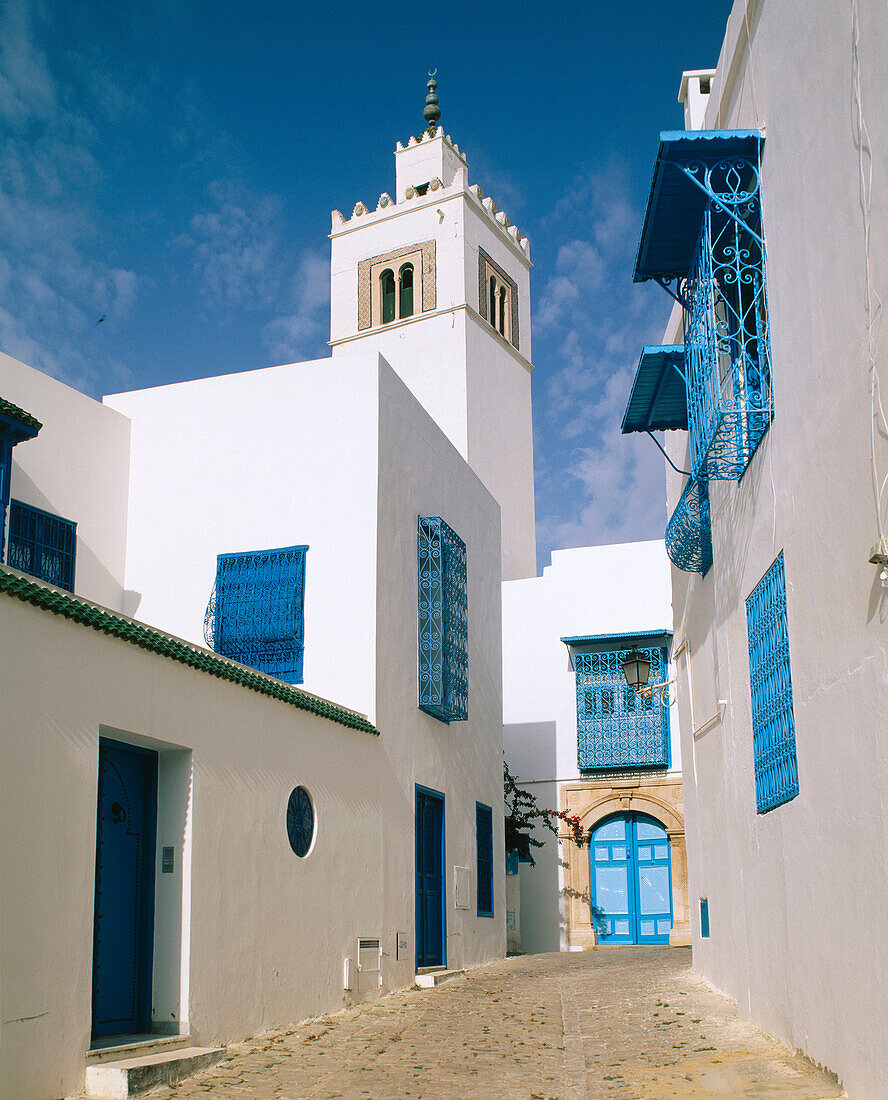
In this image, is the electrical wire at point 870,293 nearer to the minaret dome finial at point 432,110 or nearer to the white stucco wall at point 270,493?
the white stucco wall at point 270,493

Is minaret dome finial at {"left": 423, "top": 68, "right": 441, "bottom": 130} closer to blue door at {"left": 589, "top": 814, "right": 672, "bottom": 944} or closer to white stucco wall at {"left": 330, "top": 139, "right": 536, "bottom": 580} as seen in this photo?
white stucco wall at {"left": 330, "top": 139, "right": 536, "bottom": 580}

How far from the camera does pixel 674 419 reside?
10836 millimetres

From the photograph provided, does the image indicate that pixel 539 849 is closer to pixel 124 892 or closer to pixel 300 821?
pixel 300 821

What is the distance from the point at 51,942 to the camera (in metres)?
5.63

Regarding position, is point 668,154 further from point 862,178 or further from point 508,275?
point 508,275

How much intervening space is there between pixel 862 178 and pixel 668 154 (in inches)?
109

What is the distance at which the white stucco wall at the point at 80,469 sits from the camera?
10.7 meters

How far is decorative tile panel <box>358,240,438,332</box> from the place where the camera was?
974 inches

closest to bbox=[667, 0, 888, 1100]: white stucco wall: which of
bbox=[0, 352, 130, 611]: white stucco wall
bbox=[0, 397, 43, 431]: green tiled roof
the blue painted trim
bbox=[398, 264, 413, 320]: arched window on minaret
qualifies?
the blue painted trim

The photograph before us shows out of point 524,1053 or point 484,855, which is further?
point 484,855

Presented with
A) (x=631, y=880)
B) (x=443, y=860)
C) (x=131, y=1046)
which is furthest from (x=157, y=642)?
(x=631, y=880)

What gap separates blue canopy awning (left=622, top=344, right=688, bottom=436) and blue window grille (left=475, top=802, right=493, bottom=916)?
543 centimetres

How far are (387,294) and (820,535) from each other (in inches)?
827

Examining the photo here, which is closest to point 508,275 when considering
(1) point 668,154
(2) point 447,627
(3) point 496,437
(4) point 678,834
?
(3) point 496,437
